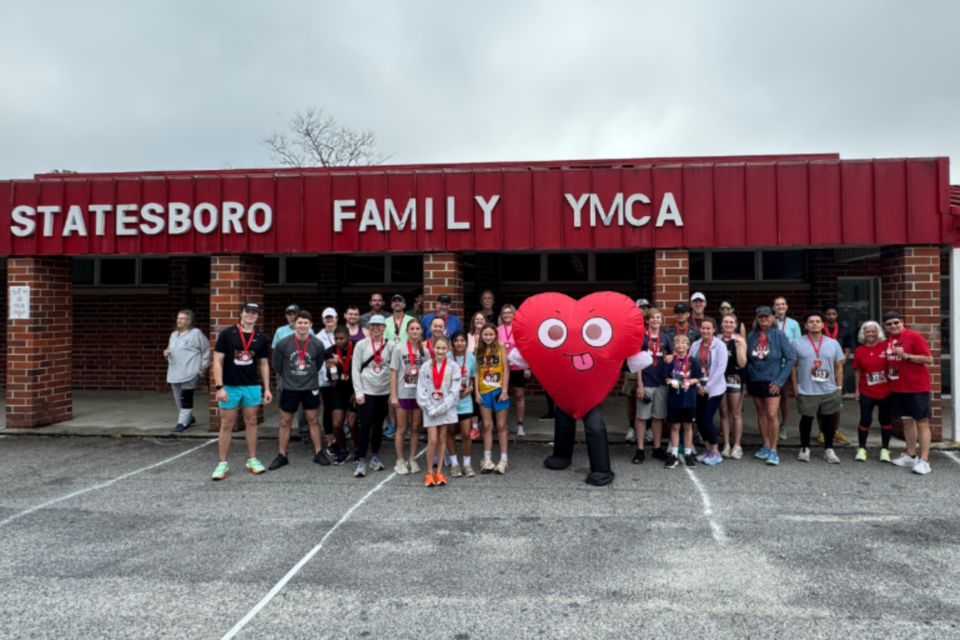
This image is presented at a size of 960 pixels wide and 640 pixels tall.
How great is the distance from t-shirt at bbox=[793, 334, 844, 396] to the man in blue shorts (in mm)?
5765

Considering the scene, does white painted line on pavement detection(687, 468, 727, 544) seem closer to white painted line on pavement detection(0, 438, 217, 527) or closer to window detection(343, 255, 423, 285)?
white painted line on pavement detection(0, 438, 217, 527)

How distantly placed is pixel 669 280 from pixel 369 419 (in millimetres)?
4241

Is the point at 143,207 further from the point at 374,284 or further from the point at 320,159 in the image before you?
the point at 320,159

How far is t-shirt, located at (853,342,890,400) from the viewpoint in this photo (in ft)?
21.0

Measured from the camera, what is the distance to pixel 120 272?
1248 centimetres

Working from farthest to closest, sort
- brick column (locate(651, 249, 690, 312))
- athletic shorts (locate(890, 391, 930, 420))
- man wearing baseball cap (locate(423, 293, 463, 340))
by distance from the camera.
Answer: brick column (locate(651, 249, 690, 312)) < man wearing baseball cap (locate(423, 293, 463, 340)) < athletic shorts (locate(890, 391, 930, 420))

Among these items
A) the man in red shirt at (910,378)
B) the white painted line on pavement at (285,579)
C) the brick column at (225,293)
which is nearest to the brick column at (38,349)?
the brick column at (225,293)

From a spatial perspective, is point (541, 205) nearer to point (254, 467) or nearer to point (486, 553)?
point (254, 467)

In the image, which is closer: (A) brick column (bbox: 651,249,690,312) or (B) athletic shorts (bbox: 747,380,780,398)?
(B) athletic shorts (bbox: 747,380,780,398)

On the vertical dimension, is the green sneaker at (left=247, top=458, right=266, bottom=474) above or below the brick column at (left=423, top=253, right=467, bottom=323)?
below

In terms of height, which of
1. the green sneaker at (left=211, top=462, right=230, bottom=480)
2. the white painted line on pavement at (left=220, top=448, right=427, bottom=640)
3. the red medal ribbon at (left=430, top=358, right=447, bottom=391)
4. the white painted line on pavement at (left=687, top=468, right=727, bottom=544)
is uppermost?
the red medal ribbon at (left=430, top=358, right=447, bottom=391)

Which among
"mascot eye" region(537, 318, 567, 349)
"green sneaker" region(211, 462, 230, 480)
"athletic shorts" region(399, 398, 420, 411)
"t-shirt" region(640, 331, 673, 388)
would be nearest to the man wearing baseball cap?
"athletic shorts" region(399, 398, 420, 411)

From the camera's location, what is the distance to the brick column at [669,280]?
7.79 meters

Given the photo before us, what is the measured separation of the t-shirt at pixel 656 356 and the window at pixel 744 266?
17.0ft
